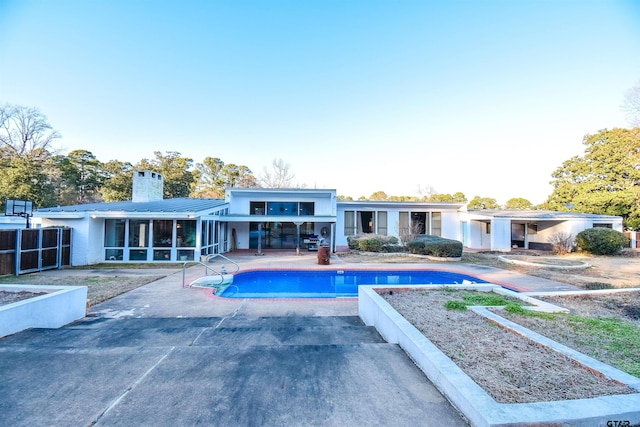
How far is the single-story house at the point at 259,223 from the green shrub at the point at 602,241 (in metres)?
1.94

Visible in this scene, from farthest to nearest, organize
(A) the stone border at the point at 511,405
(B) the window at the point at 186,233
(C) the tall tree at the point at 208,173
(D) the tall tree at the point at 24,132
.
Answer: (C) the tall tree at the point at 208,173 < (D) the tall tree at the point at 24,132 < (B) the window at the point at 186,233 < (A) the stone border at the point at 511,405

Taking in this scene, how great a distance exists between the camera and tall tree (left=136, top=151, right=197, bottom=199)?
3178 centimetres

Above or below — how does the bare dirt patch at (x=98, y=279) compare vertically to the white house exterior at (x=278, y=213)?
below

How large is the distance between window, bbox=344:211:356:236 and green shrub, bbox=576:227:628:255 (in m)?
12.6

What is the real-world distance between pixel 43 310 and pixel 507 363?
6.86m

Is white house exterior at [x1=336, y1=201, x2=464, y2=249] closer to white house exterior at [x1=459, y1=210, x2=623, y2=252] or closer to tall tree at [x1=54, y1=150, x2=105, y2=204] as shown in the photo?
white house exterior at [x1=459, y1=210, x2=623, y2=252]

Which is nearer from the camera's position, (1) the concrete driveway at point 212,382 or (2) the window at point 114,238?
(1) the concrete driveway at point 212,382

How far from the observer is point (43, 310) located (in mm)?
4520

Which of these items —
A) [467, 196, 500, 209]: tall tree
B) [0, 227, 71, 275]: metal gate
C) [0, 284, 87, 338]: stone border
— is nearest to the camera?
[0, 284, 87, 338]: stone border

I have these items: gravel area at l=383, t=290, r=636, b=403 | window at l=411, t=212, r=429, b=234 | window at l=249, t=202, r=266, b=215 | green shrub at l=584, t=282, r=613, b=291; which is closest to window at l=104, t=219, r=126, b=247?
window at l=249, t=202, r=266, b=215

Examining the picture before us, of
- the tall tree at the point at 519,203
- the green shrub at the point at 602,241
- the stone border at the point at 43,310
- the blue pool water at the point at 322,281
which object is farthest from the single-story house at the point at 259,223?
the tall tree at the point at 519,203

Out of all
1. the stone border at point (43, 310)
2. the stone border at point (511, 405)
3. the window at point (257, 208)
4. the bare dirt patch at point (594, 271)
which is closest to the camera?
the stone border at point (511, 405)

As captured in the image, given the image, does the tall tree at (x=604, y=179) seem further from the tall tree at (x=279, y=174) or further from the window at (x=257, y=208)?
the tall tree at (x=279, y=174)

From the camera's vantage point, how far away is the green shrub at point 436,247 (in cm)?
1301
